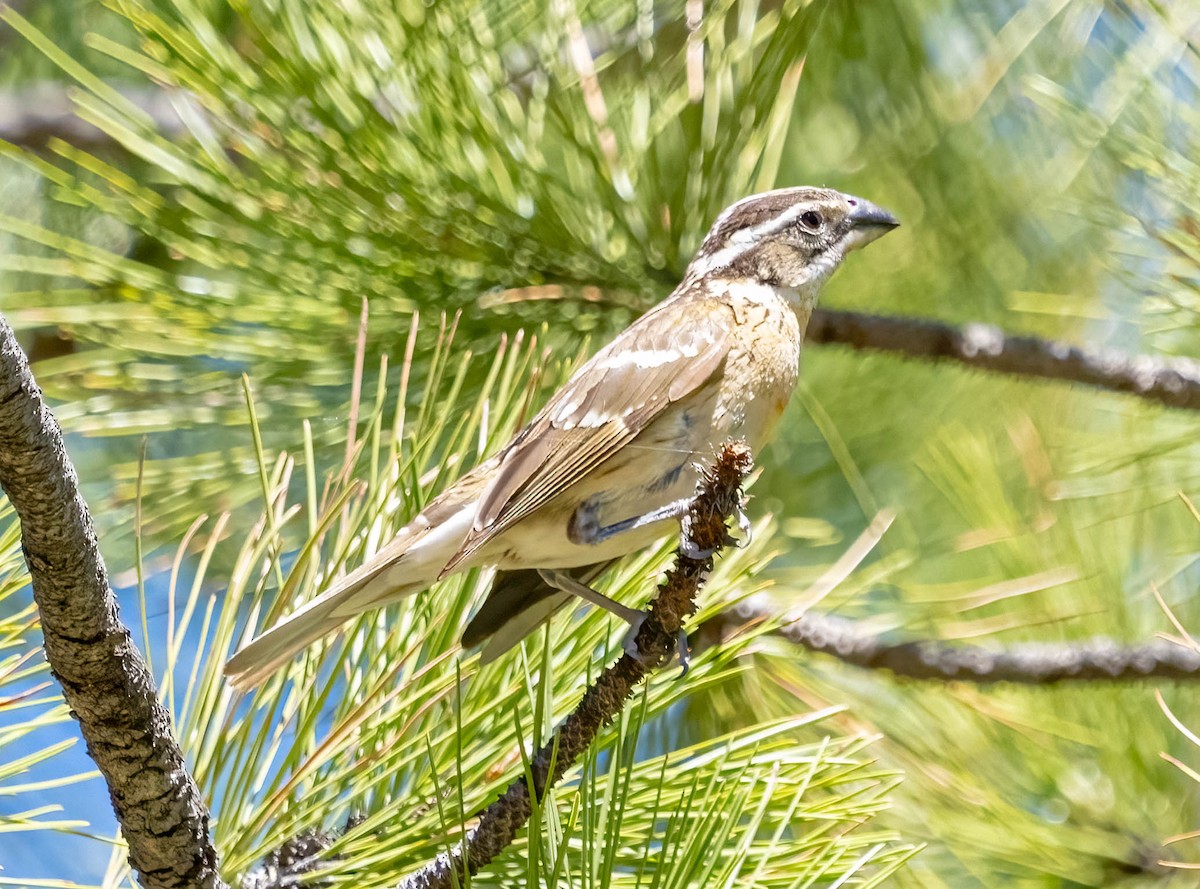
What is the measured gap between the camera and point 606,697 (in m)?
1.73

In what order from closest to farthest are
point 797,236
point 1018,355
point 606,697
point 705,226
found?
1. point 606,697
2. point 1018,355
3. point 705,226
4. point 797,236

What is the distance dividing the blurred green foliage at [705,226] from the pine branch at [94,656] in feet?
3.65

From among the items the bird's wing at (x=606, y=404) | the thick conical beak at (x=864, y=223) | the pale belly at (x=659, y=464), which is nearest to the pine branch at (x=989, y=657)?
the pale belly at (x=659, y=464)

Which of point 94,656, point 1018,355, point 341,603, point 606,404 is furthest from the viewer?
point 1018,355

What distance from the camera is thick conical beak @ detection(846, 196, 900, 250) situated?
3.20m

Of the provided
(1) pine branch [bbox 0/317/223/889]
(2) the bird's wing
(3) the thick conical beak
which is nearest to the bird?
(2) the bird's wing

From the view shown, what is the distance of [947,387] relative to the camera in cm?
413

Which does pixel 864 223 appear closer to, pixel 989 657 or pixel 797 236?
pixel 797 236

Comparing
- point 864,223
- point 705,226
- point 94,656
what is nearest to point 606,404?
point 705,226

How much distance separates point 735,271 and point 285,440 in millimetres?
1099

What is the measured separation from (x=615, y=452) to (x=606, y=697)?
39.6 inches

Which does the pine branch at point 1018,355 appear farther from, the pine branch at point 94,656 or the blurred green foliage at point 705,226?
the pine branch at point 94,656

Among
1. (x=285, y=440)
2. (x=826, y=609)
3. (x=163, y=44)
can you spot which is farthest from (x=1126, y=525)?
(x=163, y=44)

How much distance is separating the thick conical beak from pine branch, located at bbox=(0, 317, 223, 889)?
209cm
